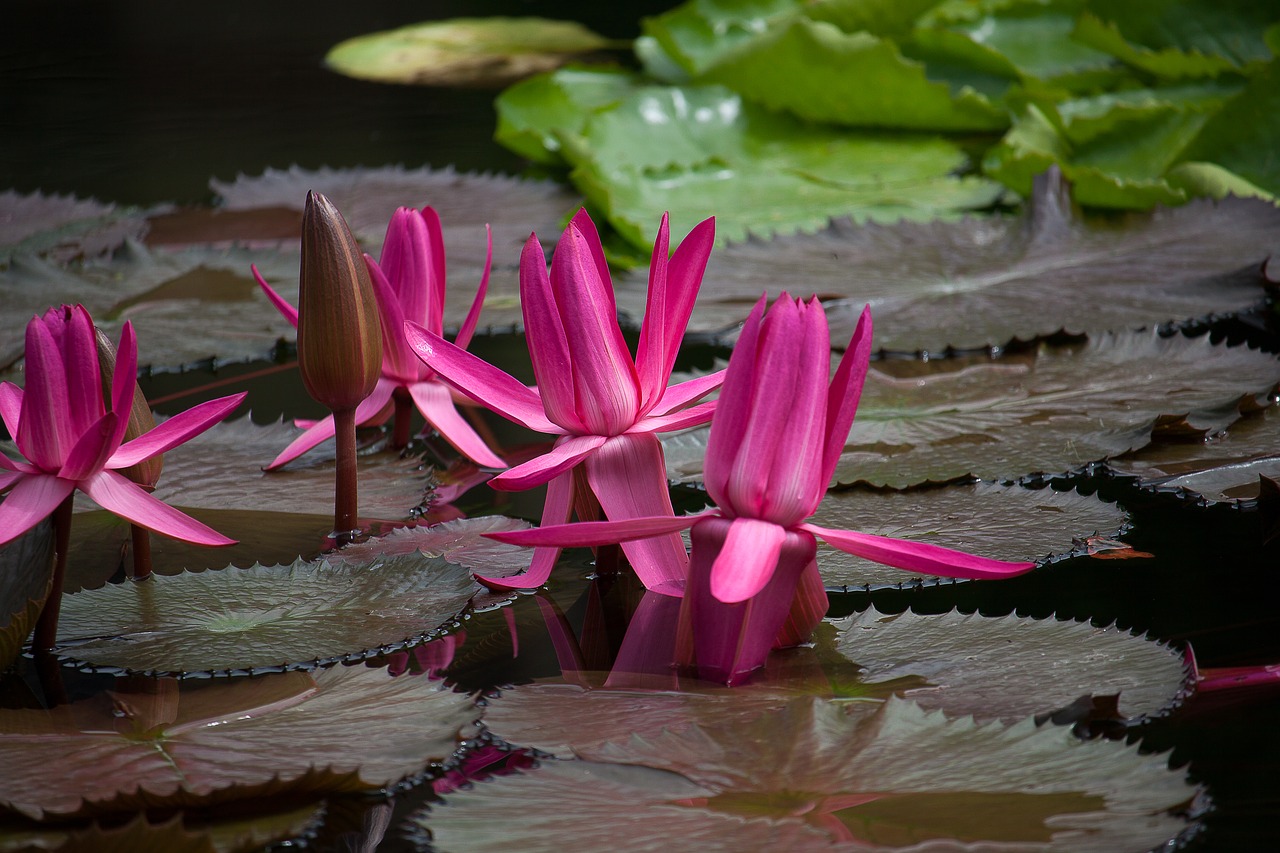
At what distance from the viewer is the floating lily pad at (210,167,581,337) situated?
76.3 inches

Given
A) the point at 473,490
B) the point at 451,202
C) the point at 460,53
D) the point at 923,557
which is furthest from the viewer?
the point at 460,53

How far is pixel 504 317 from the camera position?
1.62 m

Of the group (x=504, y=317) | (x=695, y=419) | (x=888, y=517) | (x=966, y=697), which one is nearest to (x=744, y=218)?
(x=504, y=317)

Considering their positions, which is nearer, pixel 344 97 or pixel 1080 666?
pixel 1080 666

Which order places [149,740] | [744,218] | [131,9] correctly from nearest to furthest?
[149,740] < [744,218] < [131,9]

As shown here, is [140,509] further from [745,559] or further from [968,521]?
[968,521]

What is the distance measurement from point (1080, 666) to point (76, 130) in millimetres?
2970

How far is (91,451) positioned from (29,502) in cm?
5

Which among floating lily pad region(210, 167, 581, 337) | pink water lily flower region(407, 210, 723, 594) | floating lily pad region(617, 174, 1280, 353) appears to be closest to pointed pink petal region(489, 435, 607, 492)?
pink water lily flower region(407, 210, 723, 594)

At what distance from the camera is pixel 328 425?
1.02 metres

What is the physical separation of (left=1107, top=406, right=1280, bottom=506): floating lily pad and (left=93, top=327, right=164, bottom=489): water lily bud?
83 cm

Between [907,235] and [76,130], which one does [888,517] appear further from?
[76,130]

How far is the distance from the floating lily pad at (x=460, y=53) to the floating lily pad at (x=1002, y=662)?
10.4ft

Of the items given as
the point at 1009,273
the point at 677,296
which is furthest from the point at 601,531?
the point at 1009,273
